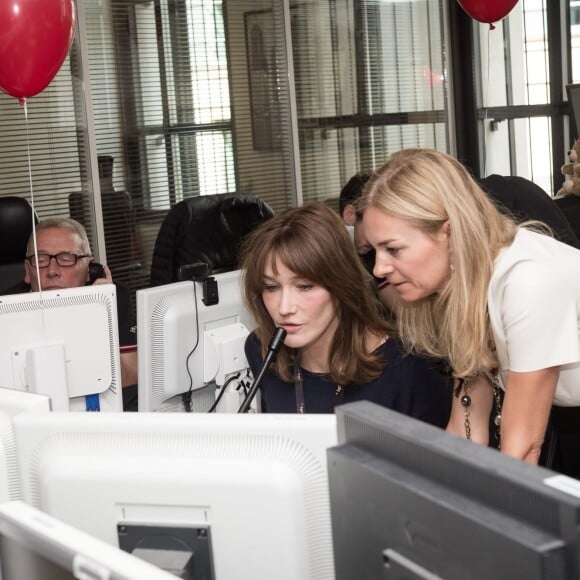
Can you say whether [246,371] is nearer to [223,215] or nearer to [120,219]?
[223,215]

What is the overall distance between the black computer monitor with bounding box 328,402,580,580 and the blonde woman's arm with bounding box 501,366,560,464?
72 cm

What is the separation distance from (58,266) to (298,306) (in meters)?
1.26

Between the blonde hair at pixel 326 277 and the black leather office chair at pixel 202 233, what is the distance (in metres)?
1.51

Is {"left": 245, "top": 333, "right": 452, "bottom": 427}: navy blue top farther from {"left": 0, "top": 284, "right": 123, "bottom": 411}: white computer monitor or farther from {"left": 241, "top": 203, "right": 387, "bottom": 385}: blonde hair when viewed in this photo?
{"left": 0, "top": 284, "right": 123, "bottom": 411}: white computer monitor

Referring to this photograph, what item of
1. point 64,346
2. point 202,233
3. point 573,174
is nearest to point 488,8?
point 573,174

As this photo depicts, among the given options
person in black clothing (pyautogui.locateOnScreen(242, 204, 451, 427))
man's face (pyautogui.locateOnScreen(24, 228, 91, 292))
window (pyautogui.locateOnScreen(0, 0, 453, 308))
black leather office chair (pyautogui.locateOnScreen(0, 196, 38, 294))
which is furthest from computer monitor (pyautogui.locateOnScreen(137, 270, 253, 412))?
window (pyautogui.locateOnScreen(0, 0, 453, 308))

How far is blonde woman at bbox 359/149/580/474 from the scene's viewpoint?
1.62 meters

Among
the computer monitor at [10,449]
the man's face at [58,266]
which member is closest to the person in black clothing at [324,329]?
the computer monitor at [10,449]

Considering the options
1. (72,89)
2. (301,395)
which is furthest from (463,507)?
Answer: (72,89)

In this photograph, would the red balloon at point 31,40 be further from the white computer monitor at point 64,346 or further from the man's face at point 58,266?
the white computer monitor at point 64,346

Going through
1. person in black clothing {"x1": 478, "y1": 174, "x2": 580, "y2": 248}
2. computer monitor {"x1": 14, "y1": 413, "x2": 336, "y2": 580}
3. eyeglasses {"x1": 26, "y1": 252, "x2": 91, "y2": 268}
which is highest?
person in black clothing {"x1": 478, "y1": 174, "x2": 580, "y2": 248}

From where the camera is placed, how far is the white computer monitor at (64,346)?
2020 millimetres

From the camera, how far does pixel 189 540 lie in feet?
4.01

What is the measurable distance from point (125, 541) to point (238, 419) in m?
0.21
